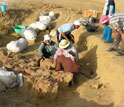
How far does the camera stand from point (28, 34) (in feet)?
24.2

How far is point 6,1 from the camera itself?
1148 centimetres

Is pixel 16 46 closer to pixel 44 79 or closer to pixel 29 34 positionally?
pixel 29 34

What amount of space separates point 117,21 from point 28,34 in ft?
14.3

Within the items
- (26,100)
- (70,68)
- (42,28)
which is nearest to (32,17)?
(42,28)

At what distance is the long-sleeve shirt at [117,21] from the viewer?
13.6ft

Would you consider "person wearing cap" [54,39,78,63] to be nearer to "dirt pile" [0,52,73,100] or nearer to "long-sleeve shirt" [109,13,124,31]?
"dirt pile" [0,52,73,100]

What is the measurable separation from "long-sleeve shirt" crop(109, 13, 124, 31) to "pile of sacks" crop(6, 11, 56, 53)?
380cm

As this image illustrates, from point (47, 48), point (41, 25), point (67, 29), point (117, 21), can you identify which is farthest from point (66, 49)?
point (41, 25)

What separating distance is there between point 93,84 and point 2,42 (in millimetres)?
4965

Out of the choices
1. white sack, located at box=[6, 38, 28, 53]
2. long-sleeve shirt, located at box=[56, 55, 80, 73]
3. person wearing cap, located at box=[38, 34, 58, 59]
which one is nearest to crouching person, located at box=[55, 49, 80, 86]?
long-sleeve shirt, located at box=[56, 55, 80, 73]

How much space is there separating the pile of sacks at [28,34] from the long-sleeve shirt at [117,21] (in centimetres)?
380

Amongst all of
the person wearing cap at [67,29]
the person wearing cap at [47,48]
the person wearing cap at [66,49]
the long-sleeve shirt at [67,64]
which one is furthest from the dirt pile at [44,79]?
the person wearing cap at [67,29]

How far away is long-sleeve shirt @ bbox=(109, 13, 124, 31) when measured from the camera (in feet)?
13.6

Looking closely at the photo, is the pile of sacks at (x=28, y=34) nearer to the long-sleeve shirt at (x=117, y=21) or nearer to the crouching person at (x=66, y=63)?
the crouching person at (x=66, y=63)
